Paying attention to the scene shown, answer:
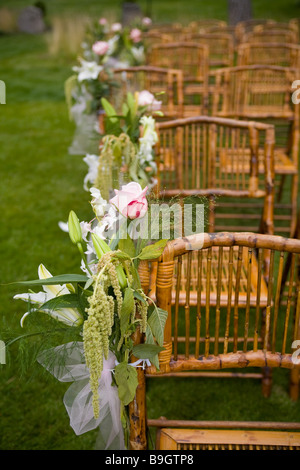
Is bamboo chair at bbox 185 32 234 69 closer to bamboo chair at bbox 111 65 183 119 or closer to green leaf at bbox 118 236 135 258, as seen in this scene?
bamboo chair at bbox 111 65 183 119

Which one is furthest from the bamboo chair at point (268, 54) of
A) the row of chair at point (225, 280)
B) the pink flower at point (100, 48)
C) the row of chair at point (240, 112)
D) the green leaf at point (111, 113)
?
the green leaf at point (111, 113)

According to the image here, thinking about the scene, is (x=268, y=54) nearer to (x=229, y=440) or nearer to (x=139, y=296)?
(x=229, y=440)

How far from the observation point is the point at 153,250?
1.12 metres

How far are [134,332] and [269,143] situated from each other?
1318 millimetres

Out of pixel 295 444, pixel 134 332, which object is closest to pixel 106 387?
pixel 134 332

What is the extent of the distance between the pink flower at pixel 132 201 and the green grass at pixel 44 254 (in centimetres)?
37

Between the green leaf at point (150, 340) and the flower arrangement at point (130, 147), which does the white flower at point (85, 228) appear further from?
the flower arrangement at point (130, 147)

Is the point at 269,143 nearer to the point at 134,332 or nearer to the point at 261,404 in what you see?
the point at 261,404

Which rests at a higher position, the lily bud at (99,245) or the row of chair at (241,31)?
the row of chair at (241,31)

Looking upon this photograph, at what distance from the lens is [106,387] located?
128 cm

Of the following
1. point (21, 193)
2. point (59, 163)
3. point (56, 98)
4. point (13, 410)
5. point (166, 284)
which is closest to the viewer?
point (166, 284)

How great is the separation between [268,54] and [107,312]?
5.35 metres

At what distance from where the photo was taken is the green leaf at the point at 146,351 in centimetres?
119

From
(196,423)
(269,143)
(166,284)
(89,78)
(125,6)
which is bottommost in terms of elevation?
(196,423)
